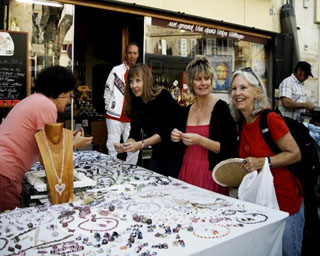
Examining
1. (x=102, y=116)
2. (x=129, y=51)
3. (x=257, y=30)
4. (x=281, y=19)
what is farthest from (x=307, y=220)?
(x=281, y=19)

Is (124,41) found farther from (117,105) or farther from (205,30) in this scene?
(117,105)

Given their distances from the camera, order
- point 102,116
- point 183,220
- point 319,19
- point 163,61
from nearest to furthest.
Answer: point 183,220 → point 163,61 → point 102,116 → point 319,19

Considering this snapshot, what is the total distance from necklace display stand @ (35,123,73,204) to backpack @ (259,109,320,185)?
121 centimetres

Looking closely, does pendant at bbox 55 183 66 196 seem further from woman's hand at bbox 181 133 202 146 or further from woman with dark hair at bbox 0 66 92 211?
woman's hand at bbox 181 133 202 146

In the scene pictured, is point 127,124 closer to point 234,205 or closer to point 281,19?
point 234,205

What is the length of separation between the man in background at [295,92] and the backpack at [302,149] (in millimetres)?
4565

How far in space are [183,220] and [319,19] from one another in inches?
389

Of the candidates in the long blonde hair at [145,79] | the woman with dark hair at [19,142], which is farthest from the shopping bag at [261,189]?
the long blonde hair at [145,79]

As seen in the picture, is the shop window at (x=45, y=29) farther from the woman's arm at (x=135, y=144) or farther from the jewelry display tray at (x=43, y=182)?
the jewelry display tray at (x=43, y=182)

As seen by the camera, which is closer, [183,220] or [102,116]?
[183,220]

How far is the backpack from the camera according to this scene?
7.11 feet

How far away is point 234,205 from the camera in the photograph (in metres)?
1.82

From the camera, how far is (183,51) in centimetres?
700

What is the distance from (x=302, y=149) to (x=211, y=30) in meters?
5.47
